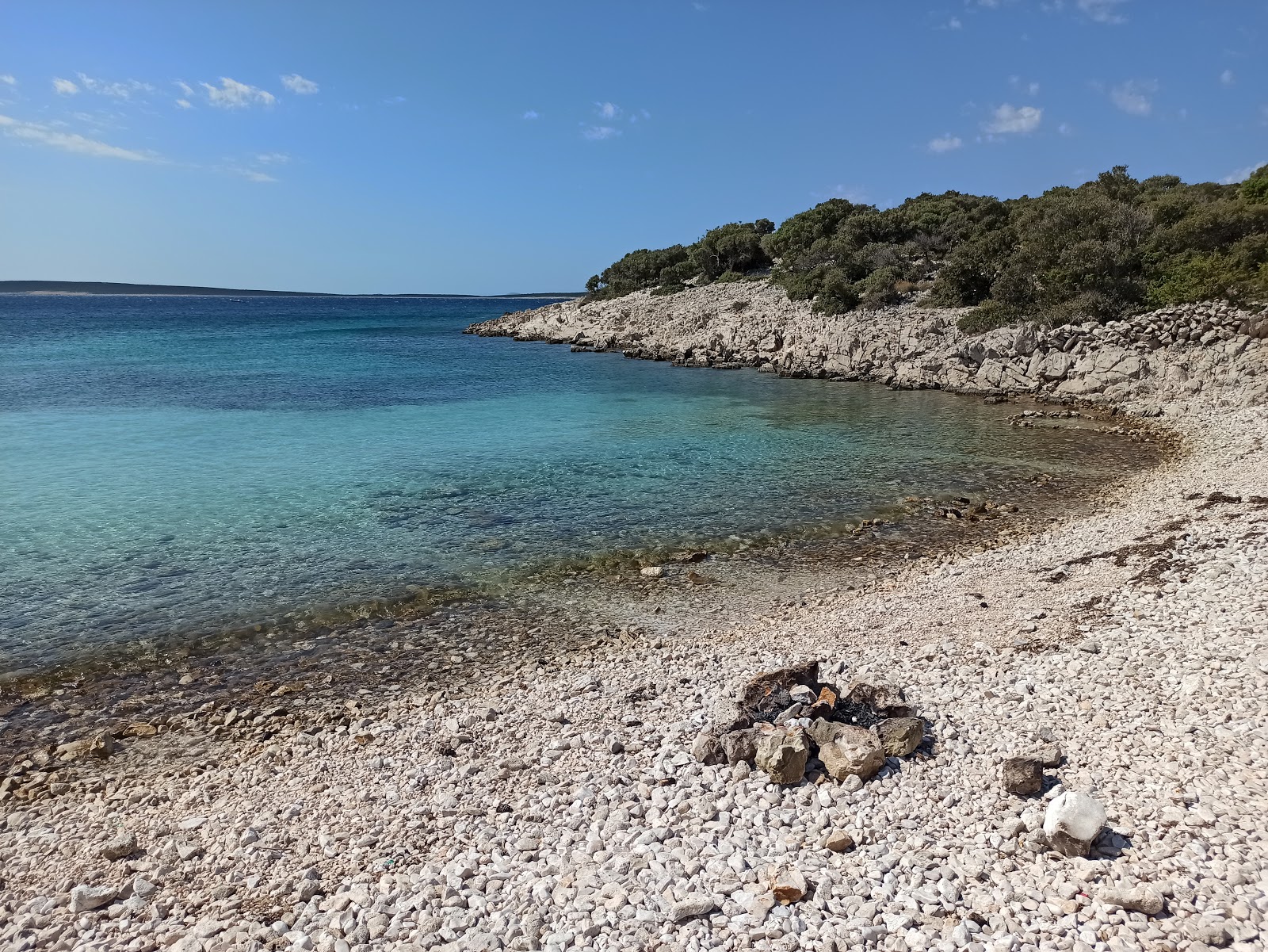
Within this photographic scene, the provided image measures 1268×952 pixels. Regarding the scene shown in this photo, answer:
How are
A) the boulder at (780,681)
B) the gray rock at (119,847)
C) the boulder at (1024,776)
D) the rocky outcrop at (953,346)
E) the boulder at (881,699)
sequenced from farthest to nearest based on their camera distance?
the rocky outcrop at (953,346)
the boulder at (780,681)
the boulder at (881,699)
the gray rock at (119,847)
the boulder at (1024,776)

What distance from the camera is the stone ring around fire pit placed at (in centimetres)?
671

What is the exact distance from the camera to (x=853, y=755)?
6750 millimetres

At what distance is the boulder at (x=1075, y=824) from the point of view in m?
5.32

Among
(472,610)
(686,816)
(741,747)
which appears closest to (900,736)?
(741,747)

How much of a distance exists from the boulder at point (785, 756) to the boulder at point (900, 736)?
0.78 m

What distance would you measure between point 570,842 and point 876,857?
8.10 ft

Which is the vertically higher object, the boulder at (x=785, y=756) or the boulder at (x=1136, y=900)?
the boulder at (x=1136, y=900)

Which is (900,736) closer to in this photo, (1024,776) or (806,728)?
(806,728)

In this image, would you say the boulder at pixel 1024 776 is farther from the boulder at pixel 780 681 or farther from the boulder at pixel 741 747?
the boulder at pixel 780 681

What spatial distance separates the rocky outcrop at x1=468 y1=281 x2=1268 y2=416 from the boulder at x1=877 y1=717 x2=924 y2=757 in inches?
1020

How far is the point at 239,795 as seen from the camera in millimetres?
7172

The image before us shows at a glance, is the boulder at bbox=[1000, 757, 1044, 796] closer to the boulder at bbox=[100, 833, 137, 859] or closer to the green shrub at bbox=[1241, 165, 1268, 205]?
the boulder at bbox=[100, 833, 137, 859]

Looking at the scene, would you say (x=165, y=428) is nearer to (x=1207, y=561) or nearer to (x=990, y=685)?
(x=990, y=685)

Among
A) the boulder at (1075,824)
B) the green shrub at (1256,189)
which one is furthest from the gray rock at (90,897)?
the green shrub at (1256,189)
